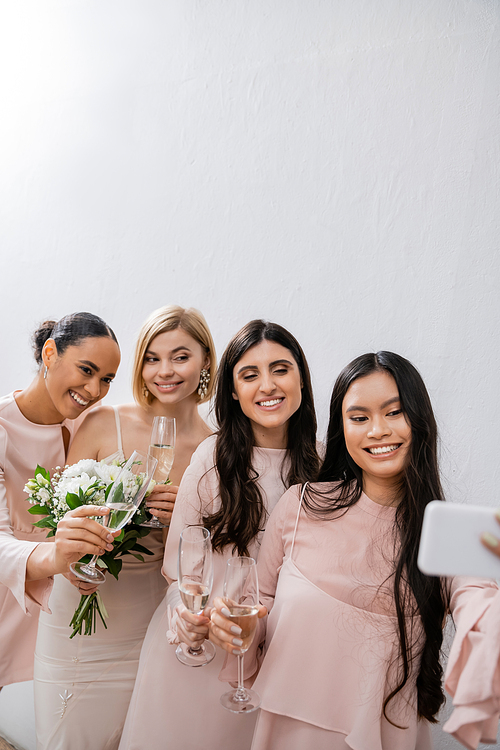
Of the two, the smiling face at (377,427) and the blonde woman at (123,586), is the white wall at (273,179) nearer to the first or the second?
the blonde woman at (123,586)

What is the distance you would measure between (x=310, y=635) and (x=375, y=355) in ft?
2.62

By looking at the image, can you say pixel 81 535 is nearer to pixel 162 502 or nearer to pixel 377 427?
pixel 162 502

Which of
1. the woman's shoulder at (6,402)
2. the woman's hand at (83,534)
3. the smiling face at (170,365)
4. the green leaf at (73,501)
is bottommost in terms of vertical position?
the woman's hand at (83,534)

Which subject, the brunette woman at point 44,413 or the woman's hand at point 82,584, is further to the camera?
the brunette woman at point 44,413

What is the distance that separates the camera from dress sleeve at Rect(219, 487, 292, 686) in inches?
67.0

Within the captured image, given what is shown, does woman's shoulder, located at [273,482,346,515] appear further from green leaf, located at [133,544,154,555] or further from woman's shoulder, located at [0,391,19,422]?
woman's shoulder, located at [0,391,19,422]

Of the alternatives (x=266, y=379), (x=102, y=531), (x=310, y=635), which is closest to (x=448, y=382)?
(x=266, y=379)

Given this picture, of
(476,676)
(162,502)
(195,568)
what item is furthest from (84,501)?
(476,676)

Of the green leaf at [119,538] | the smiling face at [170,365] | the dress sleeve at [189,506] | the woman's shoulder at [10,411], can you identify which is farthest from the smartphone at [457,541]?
the woman's shoulder at [10,411]

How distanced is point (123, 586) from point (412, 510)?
48.3 inches

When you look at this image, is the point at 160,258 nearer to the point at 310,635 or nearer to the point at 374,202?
the point at 374,202

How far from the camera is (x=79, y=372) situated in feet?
7.57

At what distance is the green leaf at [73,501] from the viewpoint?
190cm

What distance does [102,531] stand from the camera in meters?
1.76
